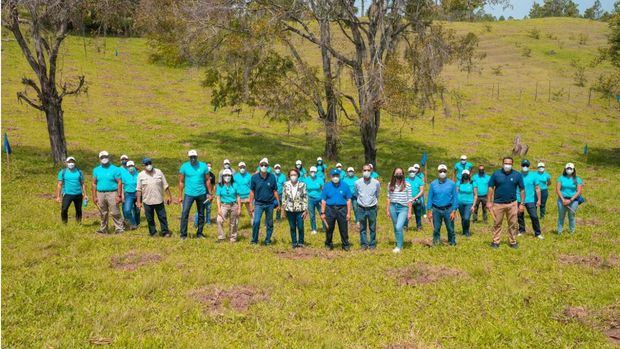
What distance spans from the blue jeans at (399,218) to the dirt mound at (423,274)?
1.67 m

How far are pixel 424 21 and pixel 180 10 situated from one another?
12.1 meters

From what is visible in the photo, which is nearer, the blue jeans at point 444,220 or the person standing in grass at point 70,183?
the blue jeans at point 444,220

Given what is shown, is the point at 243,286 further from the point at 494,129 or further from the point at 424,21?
the point at 494,129

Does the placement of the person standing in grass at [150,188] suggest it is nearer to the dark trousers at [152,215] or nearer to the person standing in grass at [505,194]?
the dark trousers at [152,215]

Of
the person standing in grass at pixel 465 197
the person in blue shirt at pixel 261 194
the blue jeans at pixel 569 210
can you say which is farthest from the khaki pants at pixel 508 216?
the person in blue shirt at pixel 261 194

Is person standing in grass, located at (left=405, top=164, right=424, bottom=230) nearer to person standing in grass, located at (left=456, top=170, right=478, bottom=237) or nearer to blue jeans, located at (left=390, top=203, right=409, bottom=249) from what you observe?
person standing in grass, located at (left=456, top=170, right=478, bottom=237)

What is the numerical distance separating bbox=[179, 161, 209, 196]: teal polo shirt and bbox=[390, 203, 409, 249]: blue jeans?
4636 millimetres

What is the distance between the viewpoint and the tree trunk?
20.9 meters

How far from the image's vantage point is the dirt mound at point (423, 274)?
8750 millimetres

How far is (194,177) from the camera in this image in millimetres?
11633

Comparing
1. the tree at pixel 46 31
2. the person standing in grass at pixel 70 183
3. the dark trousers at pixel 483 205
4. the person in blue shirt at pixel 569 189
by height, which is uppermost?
the tree at pixel 46 31

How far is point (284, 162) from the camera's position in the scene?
2644 cm

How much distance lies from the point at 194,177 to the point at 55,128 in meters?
12.7

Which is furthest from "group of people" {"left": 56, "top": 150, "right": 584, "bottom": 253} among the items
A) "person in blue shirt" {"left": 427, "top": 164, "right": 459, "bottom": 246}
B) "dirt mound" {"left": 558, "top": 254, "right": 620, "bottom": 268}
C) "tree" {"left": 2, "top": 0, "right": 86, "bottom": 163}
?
"tree" {"left": 2, "top": 0, "right": 86, "bottom": 163}
